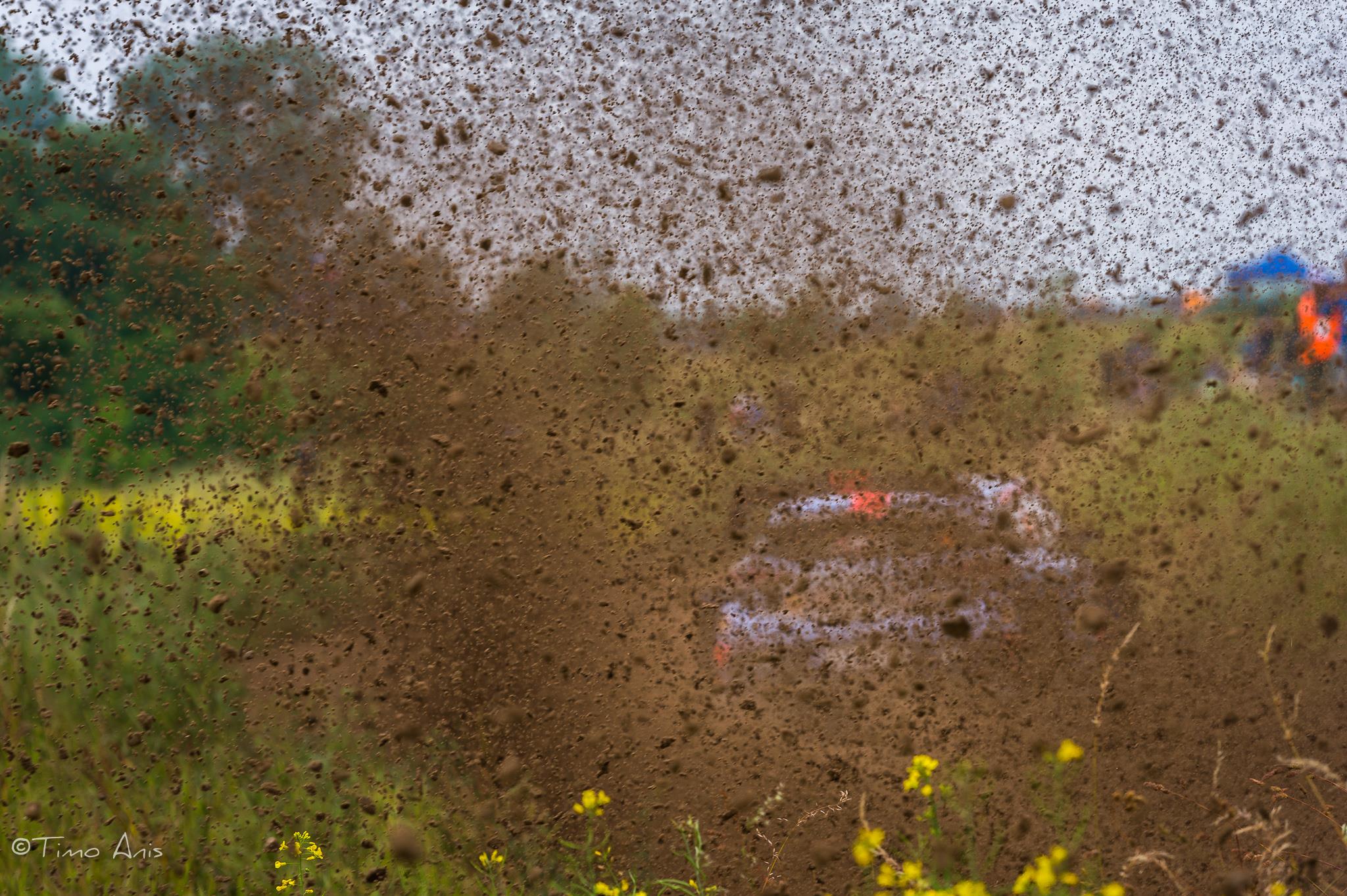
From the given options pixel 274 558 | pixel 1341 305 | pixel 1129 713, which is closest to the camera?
pixel 274 558

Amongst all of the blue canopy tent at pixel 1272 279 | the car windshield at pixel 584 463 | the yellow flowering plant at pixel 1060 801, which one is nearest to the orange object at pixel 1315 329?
the blue canopy tent at pixel 1272 279

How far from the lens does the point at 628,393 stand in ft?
6.88

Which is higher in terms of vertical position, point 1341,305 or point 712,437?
point 1341,305

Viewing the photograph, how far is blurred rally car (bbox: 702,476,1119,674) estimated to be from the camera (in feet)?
6.85

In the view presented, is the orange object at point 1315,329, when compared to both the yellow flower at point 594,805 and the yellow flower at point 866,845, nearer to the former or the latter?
the yellow flower at point 866,845

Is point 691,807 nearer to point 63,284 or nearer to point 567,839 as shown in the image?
point 567,839

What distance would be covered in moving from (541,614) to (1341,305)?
6.72 ft

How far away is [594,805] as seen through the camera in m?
2.00

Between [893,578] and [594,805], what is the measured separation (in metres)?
0.79

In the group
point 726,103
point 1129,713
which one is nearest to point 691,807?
point 1129,713

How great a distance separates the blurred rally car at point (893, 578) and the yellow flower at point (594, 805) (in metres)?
0.36

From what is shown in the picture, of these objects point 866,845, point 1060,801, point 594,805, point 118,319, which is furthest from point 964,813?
point 118,319

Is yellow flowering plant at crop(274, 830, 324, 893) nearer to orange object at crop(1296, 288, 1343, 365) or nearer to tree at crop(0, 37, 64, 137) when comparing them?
tree at crop(0, 37, 64, 137)

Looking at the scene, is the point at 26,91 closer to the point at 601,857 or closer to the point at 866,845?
the point at 601,857
